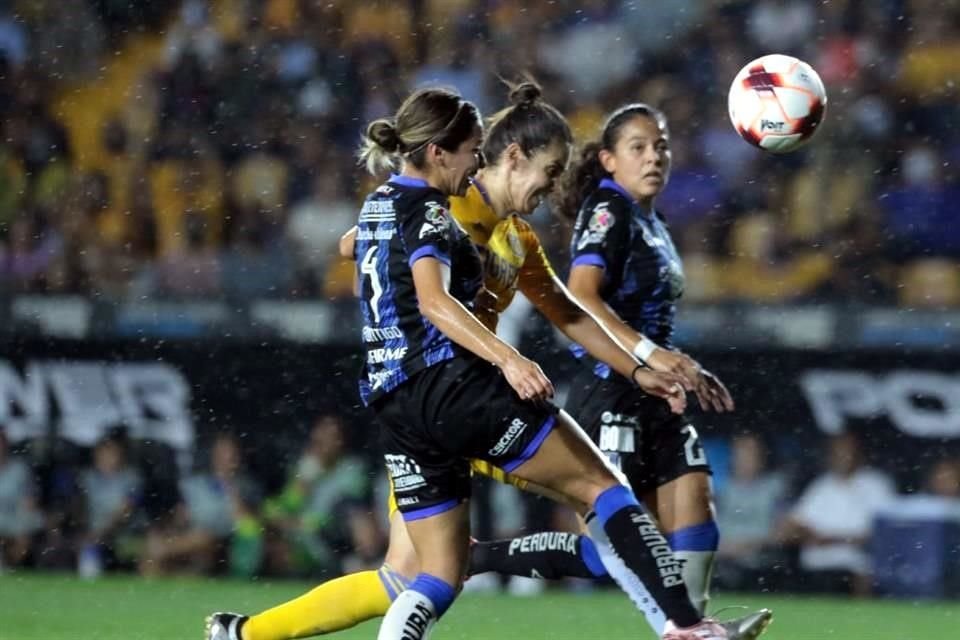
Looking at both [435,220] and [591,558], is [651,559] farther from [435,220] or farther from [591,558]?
[591,558]

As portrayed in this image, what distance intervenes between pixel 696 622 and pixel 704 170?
25.6 feet

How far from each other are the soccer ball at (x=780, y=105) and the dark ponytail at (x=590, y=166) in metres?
0.35

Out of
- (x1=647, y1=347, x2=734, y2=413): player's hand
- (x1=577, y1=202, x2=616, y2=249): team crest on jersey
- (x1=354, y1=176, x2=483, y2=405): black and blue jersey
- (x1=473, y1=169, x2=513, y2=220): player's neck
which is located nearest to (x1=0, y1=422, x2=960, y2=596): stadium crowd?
(x1=577, y1=202, x2=616, y2=249): team crest on jersey

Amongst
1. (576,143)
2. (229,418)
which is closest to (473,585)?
(229,418)

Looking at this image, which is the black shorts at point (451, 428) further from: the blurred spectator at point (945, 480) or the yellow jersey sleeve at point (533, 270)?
the blurred spectator at point (945, 480)

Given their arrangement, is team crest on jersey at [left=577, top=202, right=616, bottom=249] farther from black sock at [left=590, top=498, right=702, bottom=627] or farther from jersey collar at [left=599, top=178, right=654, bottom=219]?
black sock at [left=590, top=498, right=702, bottom=627]

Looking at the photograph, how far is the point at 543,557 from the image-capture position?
6746mm

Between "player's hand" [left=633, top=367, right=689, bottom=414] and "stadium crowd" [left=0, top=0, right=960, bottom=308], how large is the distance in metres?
5.42

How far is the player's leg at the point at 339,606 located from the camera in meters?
5.70

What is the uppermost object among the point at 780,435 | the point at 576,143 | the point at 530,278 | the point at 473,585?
the point at 576,143

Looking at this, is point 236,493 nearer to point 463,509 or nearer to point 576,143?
point 576,143

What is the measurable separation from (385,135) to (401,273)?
1.34 ft

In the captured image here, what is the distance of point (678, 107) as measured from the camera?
13.1 m

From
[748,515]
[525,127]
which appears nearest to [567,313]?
[525,127]
